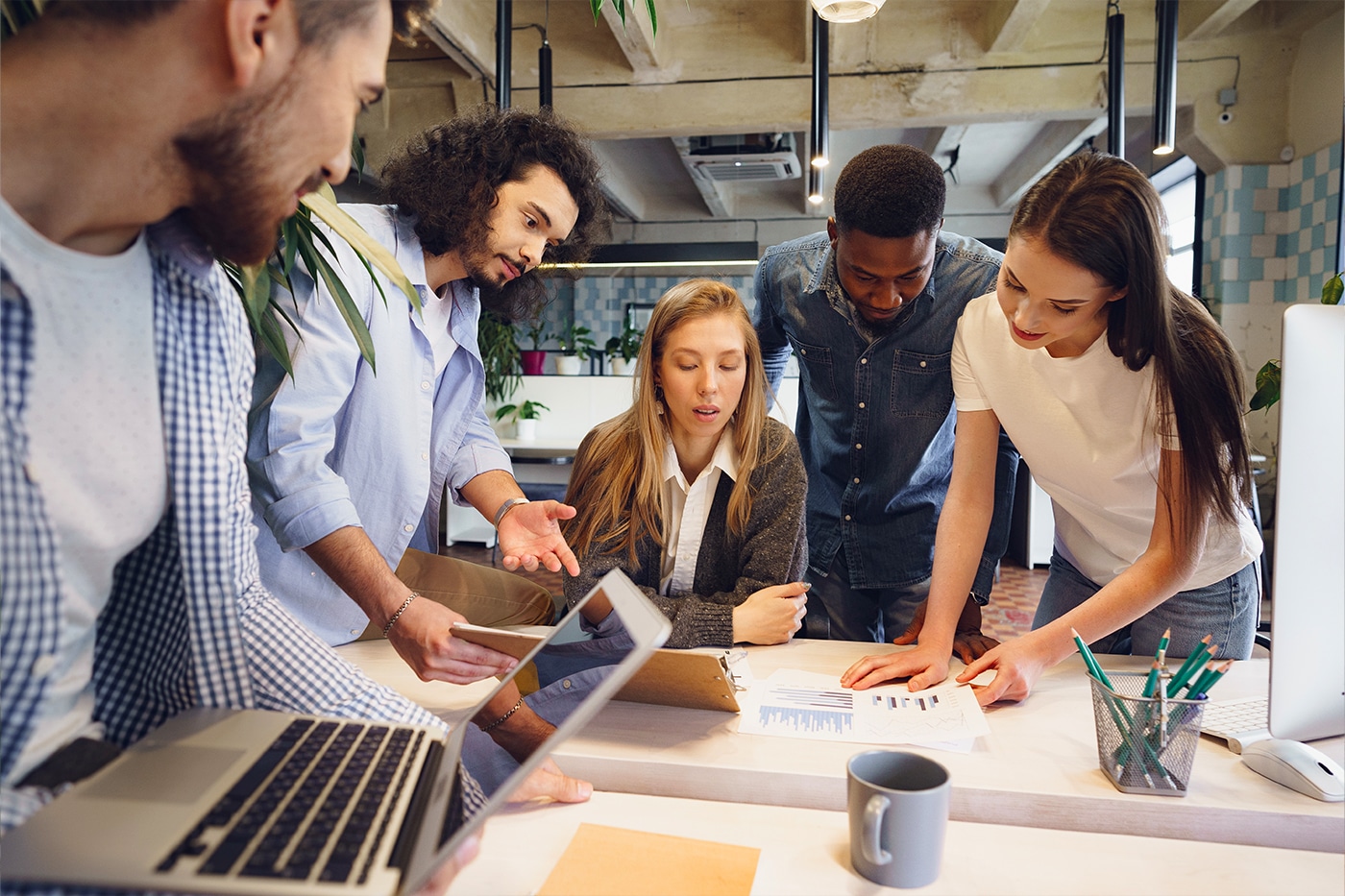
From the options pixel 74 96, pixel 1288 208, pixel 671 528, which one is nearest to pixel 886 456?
pixel 671 528

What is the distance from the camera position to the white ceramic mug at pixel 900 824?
0.71m

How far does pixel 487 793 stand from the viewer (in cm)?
96

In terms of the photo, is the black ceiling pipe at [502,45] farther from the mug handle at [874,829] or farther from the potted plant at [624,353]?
the mug handle at [874,829]

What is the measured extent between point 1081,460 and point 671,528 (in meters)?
0.72

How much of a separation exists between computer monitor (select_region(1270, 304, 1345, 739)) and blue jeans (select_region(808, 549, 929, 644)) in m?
1.09

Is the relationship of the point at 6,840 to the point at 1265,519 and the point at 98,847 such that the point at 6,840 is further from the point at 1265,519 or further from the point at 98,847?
the point at 1265,519

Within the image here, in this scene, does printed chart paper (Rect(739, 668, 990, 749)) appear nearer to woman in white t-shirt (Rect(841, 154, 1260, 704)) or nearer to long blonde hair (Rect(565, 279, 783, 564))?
woman in white t-shirt (Rect(841, 154, 1260, 704))

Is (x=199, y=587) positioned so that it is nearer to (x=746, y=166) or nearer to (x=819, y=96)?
(x=819, y=96)

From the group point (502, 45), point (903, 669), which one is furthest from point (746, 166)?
point (903, 669)

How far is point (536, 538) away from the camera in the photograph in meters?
1.34

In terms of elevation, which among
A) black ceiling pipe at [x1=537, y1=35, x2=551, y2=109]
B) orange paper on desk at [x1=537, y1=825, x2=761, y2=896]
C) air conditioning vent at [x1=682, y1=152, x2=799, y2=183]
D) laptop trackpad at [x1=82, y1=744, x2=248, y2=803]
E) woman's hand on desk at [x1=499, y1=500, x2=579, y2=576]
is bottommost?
orange paper on desk at [x1=537, y1=825, x2=761, y2=896]

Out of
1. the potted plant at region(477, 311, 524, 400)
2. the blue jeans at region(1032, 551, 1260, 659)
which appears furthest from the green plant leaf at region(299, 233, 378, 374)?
the potted plant at region(477, 311, 524, 400)

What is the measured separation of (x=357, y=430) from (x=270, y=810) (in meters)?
0.88

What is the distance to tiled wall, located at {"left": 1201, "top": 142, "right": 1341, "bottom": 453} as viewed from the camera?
15.5ft
